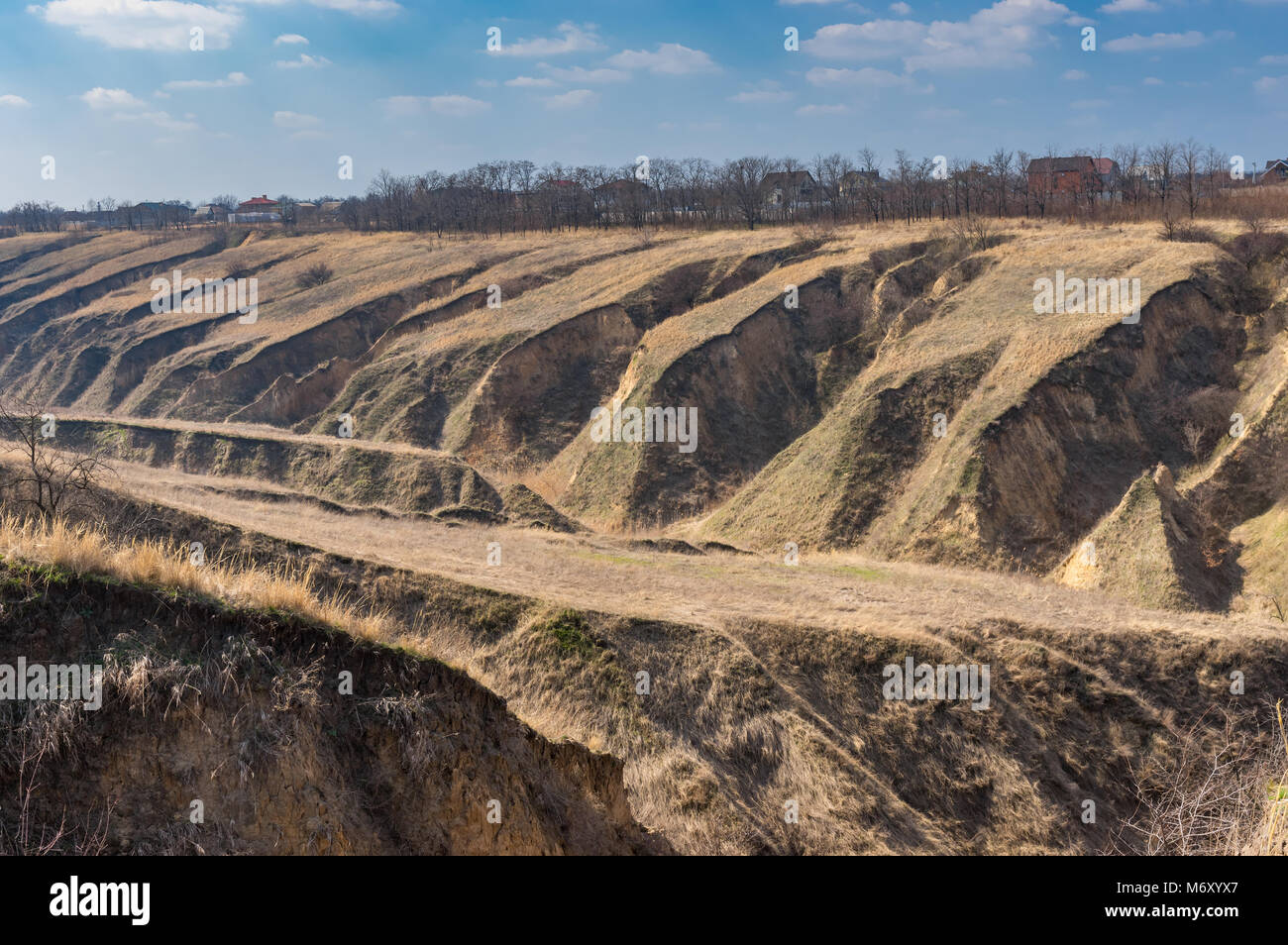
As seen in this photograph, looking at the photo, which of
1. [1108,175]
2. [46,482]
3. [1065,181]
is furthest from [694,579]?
[1108,175]

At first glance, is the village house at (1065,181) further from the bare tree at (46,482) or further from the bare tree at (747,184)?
the bare tree at (46,482)

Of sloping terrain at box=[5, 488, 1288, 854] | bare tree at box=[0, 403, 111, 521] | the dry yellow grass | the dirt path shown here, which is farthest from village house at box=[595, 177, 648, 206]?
the dry yellow grass

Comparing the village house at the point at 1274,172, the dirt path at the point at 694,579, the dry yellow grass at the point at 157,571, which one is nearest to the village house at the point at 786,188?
the village house at the point at 1274,172

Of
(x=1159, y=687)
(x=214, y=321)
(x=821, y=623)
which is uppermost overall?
(x=214, y=321)

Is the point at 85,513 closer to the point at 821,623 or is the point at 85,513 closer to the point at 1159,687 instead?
the point at 821,623

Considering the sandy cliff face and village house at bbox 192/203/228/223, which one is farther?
village house at bbox 192/203/228/223

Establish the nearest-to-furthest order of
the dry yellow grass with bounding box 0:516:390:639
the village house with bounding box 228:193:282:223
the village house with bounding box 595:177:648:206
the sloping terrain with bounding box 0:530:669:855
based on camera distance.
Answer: the sloping terrain with bounding box 0:530:669:855
the dry yellow grass with bounding box 0:516:390:639
the village house with bounding box 595:177:648:206
the village house with bounding box 228:193:282:223

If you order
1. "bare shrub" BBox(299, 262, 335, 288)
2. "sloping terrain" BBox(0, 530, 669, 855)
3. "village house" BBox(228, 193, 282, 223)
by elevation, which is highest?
"village house" BBox(228, 193, 282, 223)

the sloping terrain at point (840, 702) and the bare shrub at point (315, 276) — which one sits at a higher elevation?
the bare shrub at point (315, 276)

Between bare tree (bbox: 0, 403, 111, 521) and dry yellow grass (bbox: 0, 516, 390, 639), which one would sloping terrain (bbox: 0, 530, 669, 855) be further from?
bare tree (bbox: 0, 403, 111, 521)

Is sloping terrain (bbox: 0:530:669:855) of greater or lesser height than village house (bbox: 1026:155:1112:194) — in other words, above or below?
below

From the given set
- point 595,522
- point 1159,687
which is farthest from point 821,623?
point 595,522
